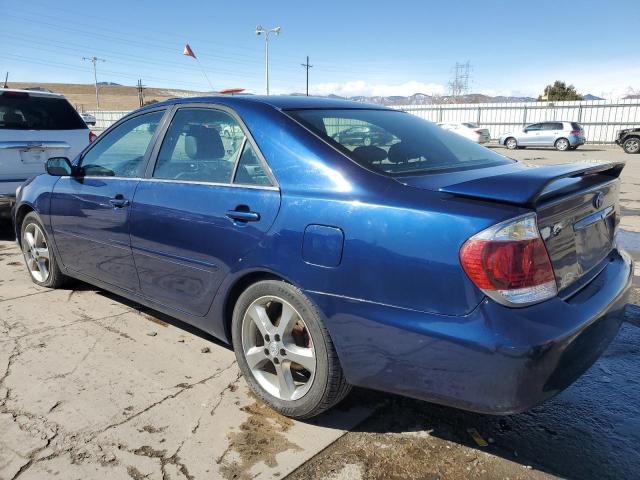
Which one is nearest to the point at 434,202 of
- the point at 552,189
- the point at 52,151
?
the point at 552,189

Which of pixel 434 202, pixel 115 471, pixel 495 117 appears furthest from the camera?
pixel 495 117

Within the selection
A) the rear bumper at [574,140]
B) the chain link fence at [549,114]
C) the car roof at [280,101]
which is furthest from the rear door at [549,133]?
the car roof at [280,101]

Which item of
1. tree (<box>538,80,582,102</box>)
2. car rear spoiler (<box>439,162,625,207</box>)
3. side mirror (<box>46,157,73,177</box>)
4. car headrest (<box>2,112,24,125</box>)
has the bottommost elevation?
side mirror (<box>46,157,73,177</box>)

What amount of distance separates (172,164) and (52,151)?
414 centimetres

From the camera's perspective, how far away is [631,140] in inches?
875

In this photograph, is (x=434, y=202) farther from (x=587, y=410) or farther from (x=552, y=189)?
(x=587, y=410)

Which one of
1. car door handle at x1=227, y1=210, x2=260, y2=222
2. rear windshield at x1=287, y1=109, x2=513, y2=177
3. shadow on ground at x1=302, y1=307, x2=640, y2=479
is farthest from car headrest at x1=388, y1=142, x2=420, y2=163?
shadow on ground at x1=302, y1=307, x2=640, y2=479

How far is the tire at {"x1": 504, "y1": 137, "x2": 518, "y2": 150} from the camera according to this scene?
90.9 feet

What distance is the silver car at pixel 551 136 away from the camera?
83.3 feet

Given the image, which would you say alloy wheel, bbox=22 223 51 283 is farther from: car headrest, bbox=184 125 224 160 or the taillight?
the taillight

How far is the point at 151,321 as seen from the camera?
12.9 ft

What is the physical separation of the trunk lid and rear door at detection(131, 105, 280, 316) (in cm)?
83

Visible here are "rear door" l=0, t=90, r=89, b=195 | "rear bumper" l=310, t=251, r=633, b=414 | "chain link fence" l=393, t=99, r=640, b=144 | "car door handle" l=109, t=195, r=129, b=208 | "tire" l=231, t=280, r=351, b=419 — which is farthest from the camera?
"chain link fence" l=393, t=99, r=640, b=144

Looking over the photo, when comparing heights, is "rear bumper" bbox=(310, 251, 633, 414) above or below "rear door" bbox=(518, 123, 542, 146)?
below
